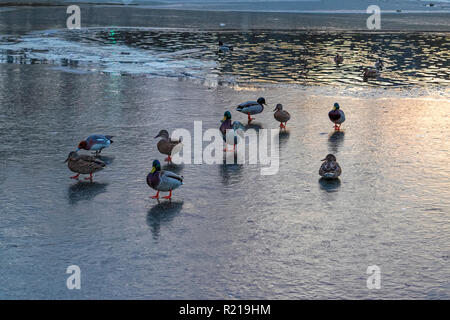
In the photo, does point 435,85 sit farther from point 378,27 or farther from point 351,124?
point 378,27

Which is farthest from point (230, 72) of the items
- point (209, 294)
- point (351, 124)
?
point (209, 294)

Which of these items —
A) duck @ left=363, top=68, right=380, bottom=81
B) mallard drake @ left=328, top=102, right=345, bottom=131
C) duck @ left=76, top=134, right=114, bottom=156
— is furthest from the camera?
duck @ left=363, top=68, right=380, bottom=81

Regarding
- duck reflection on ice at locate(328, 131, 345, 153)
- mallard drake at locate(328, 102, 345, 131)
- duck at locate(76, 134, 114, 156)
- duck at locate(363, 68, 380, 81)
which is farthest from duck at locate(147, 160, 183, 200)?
duck at locate(363, 68, 380, 81)

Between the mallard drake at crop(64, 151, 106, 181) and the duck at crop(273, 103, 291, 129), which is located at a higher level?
the duck at crop(273, 103, 291, 129)

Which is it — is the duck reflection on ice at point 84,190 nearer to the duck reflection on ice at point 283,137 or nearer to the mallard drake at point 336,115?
the duck reflection on ice at point 283,137

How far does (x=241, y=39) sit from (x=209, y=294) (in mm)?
26802

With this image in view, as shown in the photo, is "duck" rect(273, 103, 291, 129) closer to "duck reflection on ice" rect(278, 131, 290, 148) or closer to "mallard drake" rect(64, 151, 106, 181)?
"duck reflection on ice" rect(278, 131, 290, 148)

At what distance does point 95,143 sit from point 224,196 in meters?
2.99

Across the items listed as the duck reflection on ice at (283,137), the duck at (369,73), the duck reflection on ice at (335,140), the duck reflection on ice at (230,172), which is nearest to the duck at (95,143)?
the duck reflection on ice at (230,172)

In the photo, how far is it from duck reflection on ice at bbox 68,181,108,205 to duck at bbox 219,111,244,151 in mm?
2825

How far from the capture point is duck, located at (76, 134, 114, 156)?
35.4 ft

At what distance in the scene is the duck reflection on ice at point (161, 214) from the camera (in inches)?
318

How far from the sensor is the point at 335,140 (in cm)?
1251
